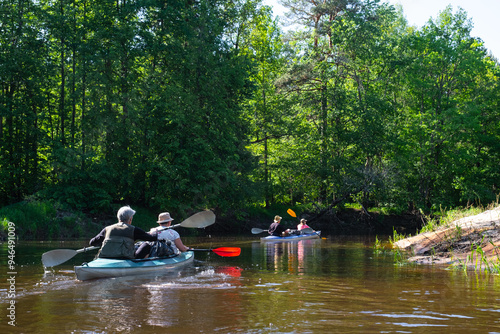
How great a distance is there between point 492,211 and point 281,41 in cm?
2521

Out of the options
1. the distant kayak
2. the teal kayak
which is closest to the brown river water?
the teal kayak

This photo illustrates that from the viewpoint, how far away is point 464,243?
1244 cm

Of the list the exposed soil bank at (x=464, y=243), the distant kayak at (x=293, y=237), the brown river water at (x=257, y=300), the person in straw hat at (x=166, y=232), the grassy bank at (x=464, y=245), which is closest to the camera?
the brown river water at (x=257, y=300)

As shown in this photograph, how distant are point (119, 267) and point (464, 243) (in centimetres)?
831

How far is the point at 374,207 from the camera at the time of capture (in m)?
33.5

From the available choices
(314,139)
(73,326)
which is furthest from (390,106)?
(73,326)

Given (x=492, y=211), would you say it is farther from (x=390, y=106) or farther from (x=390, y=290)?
(x=390, y=106)

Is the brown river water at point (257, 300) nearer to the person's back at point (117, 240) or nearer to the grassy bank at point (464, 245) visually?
the person's back at point (117, 240)

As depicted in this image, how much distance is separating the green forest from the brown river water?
45.9 ft

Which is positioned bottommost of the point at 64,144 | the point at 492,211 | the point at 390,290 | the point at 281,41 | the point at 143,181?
the point at 390,290

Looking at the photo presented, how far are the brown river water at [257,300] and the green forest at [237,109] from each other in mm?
13990

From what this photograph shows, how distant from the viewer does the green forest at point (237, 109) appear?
25047 mm

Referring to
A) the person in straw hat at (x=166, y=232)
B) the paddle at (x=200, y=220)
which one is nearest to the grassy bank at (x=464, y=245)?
the paddle at (x=200, y=220)

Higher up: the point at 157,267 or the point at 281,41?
the point at 281,41
